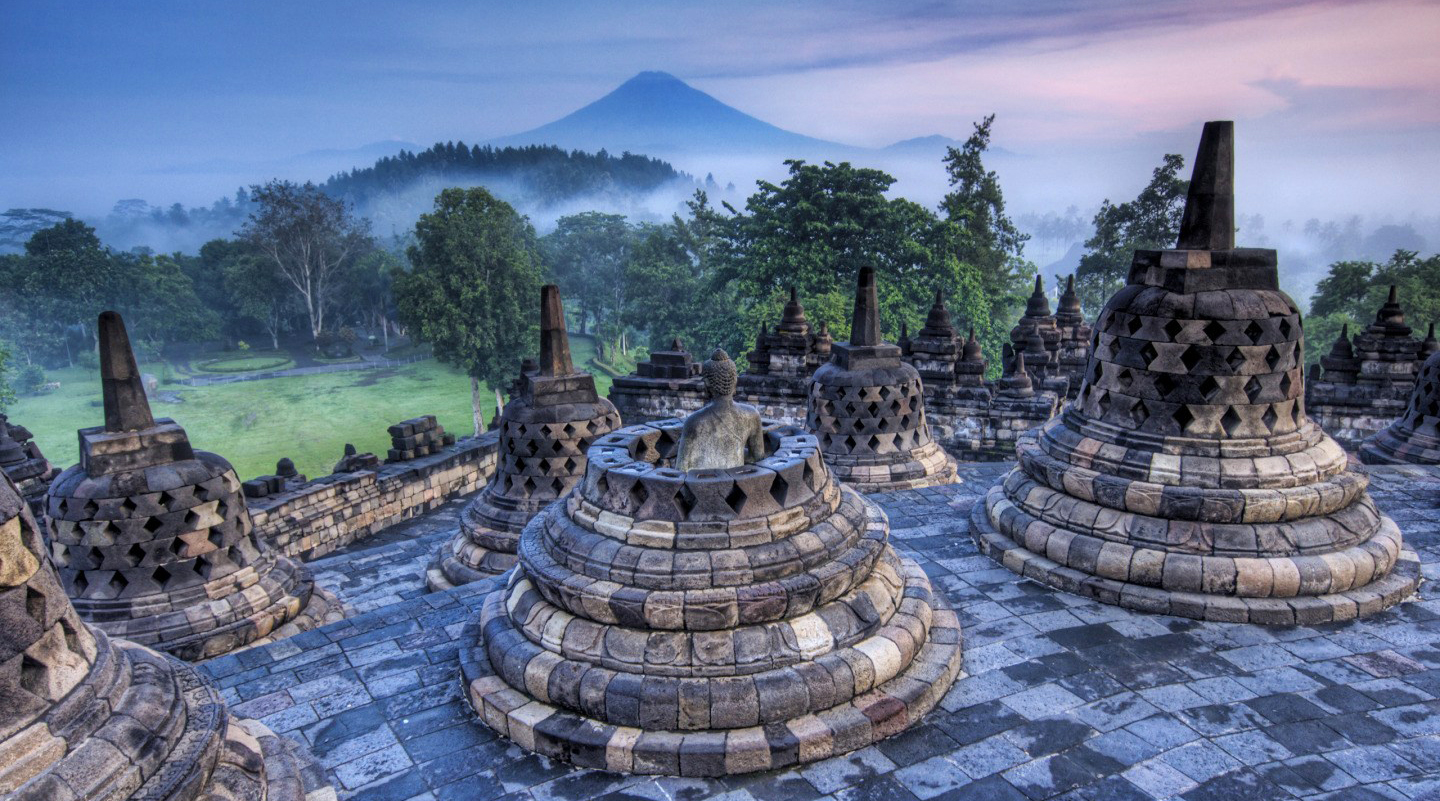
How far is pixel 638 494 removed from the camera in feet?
17.7

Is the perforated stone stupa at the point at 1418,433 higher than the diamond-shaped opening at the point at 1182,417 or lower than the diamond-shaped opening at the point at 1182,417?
lower

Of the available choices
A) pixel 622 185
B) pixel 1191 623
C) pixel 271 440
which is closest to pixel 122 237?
pixel 622 185

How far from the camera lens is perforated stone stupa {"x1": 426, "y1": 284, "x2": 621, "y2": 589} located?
10297 mm

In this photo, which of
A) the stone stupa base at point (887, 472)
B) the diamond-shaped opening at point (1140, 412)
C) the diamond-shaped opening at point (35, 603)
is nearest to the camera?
the diamond-shaped opening at point (35, 603)

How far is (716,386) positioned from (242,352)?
5300 centimetres

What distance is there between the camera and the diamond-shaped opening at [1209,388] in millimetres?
6820

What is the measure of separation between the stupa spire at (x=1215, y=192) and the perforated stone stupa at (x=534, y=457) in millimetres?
6984

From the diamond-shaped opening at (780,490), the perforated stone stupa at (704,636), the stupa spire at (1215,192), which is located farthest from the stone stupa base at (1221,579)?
the diamond-shaped opening at (780,490)

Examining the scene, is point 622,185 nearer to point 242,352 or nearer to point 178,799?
point 242,352

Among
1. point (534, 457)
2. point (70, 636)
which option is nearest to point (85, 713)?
point (70, 636)

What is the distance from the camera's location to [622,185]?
10756 cm

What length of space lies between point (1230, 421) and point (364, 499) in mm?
13279

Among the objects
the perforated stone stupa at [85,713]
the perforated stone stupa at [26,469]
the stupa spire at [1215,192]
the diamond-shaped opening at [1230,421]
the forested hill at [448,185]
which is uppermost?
the forested hill at [448,185]

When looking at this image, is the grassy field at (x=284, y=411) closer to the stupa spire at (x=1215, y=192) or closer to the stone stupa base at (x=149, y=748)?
the stone stupa base at (x=149, y=748)
